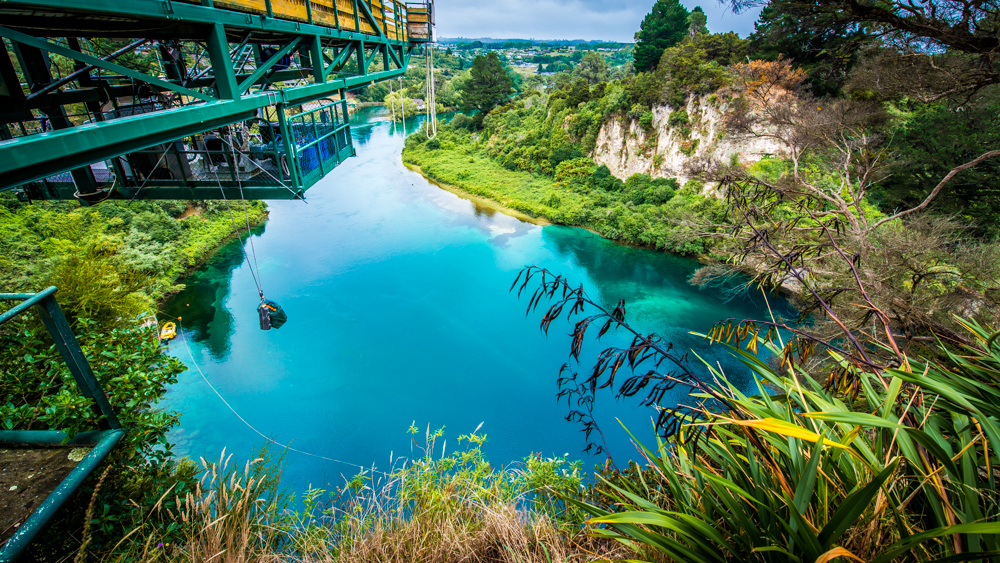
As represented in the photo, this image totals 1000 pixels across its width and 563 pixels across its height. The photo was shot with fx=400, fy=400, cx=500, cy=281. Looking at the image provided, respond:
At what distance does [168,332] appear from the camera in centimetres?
939

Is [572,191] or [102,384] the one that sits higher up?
[102,384]

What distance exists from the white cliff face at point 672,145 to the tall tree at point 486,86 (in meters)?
12.5

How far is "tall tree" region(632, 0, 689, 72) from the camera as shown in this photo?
21203 mm

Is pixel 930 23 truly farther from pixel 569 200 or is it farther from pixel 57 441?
pixel 569 200

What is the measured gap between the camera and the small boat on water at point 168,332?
30.4 ft

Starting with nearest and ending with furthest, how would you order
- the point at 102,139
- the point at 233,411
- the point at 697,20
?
the point at 102,139
the point at 233,411
the point at 697,20

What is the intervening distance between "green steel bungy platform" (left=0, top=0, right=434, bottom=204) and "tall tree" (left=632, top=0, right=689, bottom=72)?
17.7 metres

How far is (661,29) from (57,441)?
26.2m

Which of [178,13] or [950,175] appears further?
[950,175]

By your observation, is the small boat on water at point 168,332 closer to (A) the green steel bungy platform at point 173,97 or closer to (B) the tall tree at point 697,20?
(A) the green steel bungy platform at point 173,97

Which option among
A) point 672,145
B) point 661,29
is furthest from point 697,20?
point 672,145

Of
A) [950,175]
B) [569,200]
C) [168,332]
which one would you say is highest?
[950,175]

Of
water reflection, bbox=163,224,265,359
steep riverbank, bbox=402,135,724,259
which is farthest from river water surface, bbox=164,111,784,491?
steep riverbank, bbox=402,135,724,259

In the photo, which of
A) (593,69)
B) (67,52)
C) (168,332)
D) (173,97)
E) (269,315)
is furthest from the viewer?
(593,69)
